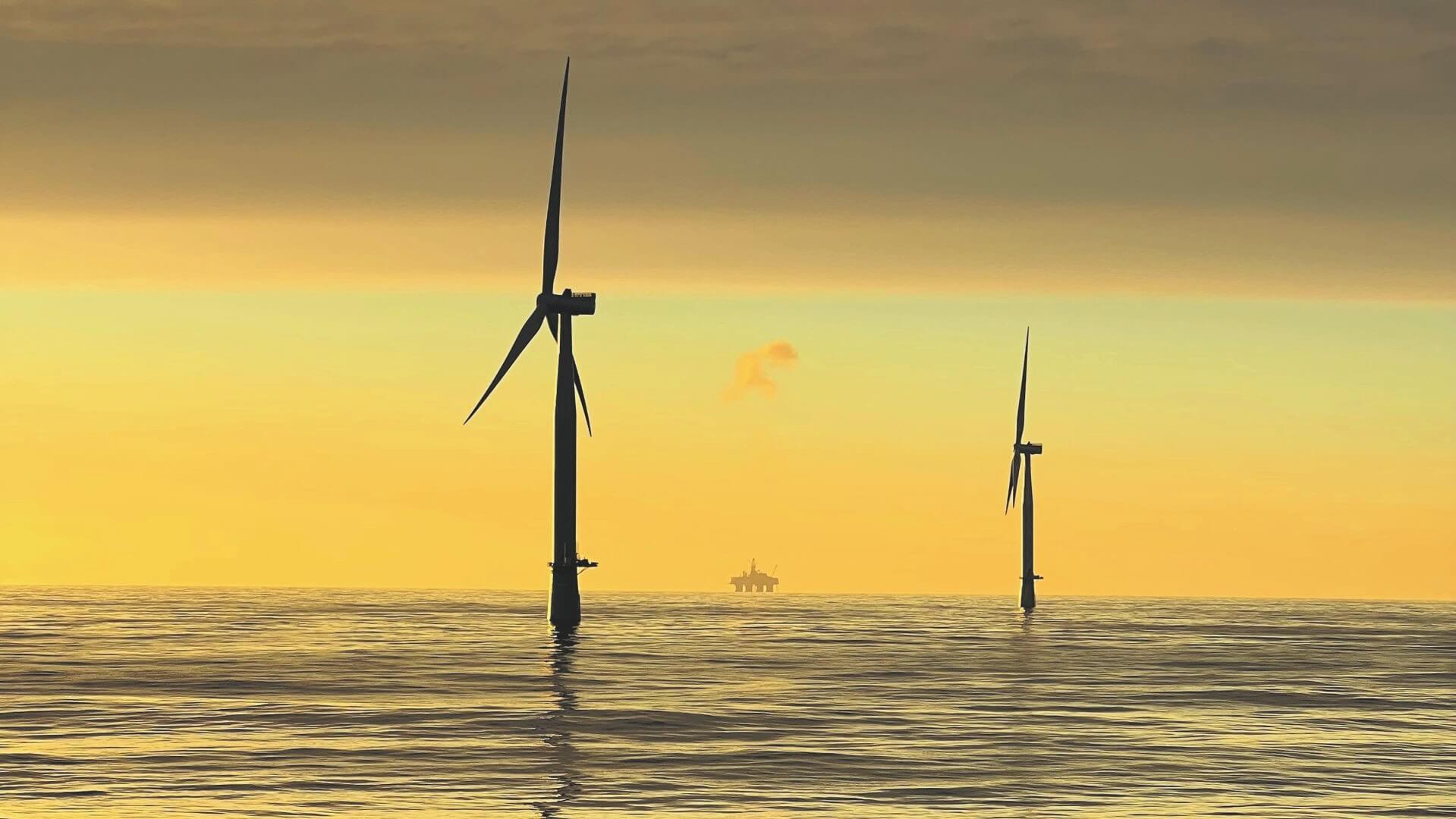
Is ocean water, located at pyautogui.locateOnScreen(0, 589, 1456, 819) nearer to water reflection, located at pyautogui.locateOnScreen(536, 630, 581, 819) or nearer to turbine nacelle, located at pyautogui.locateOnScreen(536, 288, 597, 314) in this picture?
water reflection, located at pyautogui.locateOnScreen(536, 630, 581, 819)

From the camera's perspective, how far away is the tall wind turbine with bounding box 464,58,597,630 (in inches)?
5561

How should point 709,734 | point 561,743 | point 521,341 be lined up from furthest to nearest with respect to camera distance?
point 521,341 < point 709,734 < point 561,743

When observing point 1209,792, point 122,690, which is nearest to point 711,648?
point 122,690

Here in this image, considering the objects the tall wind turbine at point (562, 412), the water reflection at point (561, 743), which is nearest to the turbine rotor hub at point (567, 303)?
the tall wind turbine at point (562, 412)

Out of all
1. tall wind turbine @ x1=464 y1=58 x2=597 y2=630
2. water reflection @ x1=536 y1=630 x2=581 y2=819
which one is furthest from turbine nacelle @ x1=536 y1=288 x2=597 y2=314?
water reflection @ x1=536 y1=630 x2=581 y2=819

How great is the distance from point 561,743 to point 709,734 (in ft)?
20.1

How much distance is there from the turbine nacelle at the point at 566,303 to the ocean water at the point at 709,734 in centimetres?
2893

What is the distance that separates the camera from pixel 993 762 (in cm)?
5584

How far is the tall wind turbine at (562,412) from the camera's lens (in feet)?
463

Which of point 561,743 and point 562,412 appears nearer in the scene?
point 561,743

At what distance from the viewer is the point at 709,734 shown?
6431cm

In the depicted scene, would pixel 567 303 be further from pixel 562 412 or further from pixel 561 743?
pixel 561 743

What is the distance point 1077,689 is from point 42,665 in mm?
54503

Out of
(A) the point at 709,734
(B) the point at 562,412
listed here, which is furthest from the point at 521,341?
(A) the point at 709,734
